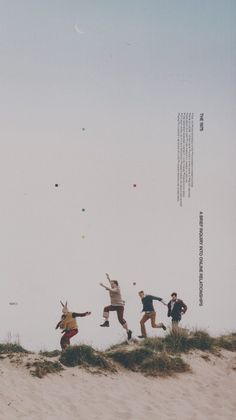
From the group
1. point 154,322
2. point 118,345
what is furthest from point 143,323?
point 118,345

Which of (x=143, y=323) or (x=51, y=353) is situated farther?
(x=143, y=323)

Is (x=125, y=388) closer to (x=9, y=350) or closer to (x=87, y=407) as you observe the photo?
(x=87, y=407)

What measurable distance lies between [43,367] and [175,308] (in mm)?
5154

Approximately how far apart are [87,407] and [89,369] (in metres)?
2.07

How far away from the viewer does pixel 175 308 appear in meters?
17.4

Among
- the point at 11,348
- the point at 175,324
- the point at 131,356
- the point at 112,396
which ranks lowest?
the point at 112,396

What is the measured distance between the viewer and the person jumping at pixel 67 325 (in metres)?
15.4

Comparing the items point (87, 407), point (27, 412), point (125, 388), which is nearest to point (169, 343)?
point (125, 388)

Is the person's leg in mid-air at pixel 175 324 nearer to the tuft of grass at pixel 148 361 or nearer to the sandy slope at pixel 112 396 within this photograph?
the tuft of grass at pixel 148 361

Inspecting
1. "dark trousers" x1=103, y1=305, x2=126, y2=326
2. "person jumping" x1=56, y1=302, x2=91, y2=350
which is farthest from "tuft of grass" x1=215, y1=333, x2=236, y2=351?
"person jumping" x1=56, y1=302, x2=91, y2=350

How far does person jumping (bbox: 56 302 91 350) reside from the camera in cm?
1541

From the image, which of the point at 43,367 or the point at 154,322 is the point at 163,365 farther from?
the point at 43,367

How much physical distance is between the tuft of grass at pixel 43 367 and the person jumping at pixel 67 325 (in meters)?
1.12

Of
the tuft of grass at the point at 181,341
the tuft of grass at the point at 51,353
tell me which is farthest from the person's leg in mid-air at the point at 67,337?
the tuft of grass at the point at 181,341
